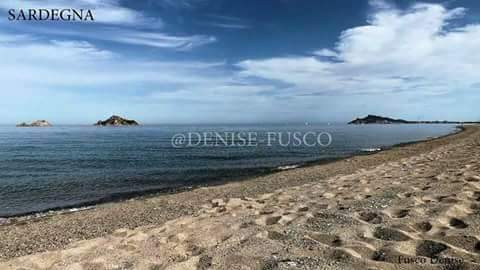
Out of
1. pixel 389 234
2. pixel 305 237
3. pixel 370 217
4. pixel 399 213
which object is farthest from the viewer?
pixel 399 213

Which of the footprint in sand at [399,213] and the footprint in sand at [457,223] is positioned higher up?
the footprint in sand at [457,223]

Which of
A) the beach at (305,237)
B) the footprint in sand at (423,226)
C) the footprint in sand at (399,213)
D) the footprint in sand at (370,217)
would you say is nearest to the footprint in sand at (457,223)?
the beach at (305,237)

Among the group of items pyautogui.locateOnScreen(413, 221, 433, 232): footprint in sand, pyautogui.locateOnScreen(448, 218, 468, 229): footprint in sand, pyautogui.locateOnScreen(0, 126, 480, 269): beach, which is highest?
pyautogui.locateOnScreen(448, 218, 468, 229): footprint in sand

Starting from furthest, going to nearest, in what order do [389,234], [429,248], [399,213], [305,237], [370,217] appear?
1. [399,213]
2. [370,217]
3. [305,237]
4. [389,234]
5. [429,248]

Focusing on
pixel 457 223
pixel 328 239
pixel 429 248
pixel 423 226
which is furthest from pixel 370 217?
pixel 429 248

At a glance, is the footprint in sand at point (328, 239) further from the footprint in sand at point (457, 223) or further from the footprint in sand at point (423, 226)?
the footprint in sand at point (457, 223)

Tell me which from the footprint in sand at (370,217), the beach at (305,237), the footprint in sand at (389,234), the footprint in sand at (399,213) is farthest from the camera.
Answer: the footprint in sand at (399,213)

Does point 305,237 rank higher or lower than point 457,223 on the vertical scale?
lower

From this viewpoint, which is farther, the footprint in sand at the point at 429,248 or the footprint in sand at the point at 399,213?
the footprint in sand at the point at 399,213

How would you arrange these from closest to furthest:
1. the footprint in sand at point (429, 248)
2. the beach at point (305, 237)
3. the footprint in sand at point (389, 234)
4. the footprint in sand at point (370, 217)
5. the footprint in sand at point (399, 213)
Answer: the footprint in sand at point (429, 248) → the beach at point (305, 237) → the footprint in sand at point (389, 234) → the footprint in sand at point (370, 217) → the footprint in sand at point (399, 213)

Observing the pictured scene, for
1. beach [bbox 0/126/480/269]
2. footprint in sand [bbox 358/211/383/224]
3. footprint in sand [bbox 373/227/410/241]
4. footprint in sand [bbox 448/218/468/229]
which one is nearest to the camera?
beach [bbox 0/126/480/269]

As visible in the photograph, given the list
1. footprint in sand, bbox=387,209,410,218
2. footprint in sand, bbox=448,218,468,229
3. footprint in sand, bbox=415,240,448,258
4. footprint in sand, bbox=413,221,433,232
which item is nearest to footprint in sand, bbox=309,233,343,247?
footprint in sand, bbox=415,240,448,258

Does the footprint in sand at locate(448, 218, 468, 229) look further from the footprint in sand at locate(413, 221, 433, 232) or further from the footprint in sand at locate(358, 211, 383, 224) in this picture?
the footprint in sand at locate(358, 211, 383, 224)

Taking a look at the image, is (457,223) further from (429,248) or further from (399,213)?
(429,248)
